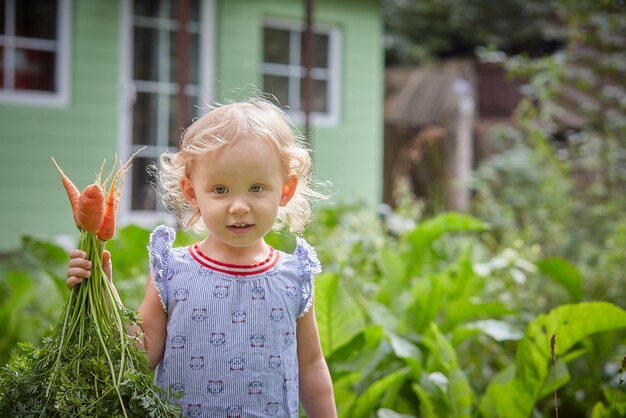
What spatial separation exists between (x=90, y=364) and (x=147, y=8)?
265 inches

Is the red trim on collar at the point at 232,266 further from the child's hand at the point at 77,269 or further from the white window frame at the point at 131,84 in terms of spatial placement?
the white window frame at the point at 131,84

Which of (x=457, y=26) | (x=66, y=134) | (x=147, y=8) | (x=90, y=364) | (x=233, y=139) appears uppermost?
(x=457, y=26)

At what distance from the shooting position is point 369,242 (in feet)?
13.5

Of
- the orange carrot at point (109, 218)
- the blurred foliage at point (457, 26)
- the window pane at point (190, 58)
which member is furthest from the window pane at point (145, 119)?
the blurred foliage at point (457, 26)

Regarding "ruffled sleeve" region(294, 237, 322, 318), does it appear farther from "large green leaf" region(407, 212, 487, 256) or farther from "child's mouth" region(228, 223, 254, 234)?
"large green leaf" region(407, 212, 487, 256)

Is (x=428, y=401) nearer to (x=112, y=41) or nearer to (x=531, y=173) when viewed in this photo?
(x=531, y=173)

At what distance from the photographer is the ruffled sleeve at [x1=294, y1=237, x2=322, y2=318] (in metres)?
1.78

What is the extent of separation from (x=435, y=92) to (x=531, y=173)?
22.5 ft

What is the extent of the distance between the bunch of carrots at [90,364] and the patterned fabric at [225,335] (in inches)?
3.3

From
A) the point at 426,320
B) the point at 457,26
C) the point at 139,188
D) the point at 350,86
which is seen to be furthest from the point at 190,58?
the point at 457,26

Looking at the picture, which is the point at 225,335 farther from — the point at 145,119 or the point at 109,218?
the point at 145,119

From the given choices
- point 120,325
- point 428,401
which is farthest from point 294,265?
point 428,401

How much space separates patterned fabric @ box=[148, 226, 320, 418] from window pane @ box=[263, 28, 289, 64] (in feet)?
22.9

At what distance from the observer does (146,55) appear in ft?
25.8
